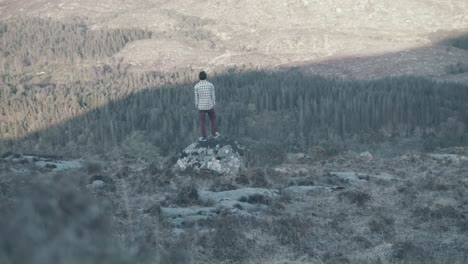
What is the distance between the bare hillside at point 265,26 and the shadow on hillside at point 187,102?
1.51 feet

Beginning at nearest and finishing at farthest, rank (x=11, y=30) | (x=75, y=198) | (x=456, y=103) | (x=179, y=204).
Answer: (x=75, y=198) → (x=179, y=204) → (x=456, y=103) → (x=11, y=30)

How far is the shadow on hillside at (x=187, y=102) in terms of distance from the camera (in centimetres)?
2744

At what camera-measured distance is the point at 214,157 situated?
1619 centimetres

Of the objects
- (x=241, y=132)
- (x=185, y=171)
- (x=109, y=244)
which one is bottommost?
(x=241, y=132)

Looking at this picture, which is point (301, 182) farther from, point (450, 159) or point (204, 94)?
point (450, 159)

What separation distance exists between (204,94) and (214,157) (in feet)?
5.73

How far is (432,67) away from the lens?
1401 inches

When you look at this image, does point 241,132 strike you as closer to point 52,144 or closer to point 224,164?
point 52,144

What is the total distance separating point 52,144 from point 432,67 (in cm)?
2221

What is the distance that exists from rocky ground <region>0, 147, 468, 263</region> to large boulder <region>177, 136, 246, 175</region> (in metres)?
0.29

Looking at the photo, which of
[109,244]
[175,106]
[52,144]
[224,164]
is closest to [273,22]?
[175,106]

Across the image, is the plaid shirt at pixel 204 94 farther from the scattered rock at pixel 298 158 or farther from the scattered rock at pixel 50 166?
the scattered rock at pixel 298 158

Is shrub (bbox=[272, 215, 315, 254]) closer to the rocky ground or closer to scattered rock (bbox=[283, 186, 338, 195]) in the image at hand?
the rocky ground

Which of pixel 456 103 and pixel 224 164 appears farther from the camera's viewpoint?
pixel 456 103
